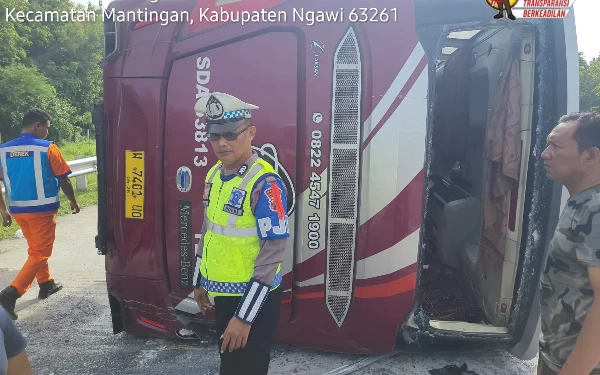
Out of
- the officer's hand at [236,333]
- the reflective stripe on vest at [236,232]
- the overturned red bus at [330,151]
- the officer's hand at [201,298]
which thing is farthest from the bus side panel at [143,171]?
the officer's hand at [236,333]

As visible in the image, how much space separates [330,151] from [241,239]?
0.81 metres

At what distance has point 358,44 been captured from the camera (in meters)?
2.35

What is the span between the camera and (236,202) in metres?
1.80

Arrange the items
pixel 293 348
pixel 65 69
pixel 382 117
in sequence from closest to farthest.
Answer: pixel 382 117 → pixel 293 348 → pixel 65 69

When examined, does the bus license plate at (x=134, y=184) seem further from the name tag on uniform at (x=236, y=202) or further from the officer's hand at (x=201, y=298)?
the name tag on uniform at (x=236, y=202)

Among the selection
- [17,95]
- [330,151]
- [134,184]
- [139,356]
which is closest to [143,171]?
[134,184]

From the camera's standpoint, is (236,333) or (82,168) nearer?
(236,333)

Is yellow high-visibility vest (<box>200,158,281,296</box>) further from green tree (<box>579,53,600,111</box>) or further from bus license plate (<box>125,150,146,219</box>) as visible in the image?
green tree (<box>579,53,600,111</box>)

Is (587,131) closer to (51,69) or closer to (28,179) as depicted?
(28,179)

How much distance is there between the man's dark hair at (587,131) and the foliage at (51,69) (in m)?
23.1

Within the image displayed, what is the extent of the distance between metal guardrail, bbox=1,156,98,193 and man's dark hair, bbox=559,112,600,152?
761 centimetres

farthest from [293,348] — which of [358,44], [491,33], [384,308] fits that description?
[491,33]

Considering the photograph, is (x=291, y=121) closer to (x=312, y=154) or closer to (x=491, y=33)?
(x=312, y=154)

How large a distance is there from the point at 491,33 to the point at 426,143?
5.21ft
